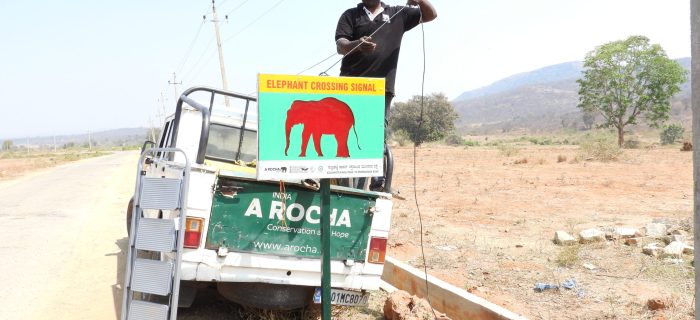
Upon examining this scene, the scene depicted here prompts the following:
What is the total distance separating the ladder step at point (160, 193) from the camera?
3898 millimetres

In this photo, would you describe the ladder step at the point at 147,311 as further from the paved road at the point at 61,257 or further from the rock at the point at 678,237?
the rock at the point at 678,237

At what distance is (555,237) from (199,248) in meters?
5.65

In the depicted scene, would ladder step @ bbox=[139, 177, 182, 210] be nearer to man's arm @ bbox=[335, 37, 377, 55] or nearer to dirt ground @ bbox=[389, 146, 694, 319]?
man's arm @ bbox=[335, 37, 377, 55]

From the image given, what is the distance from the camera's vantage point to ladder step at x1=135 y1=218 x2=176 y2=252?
390cm

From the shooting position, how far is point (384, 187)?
5086 mm

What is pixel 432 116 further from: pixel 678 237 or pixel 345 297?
pixel 345 297

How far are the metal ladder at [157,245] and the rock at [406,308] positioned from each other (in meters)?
1.91

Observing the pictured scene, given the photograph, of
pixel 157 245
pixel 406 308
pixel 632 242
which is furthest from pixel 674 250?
pixel 157 245

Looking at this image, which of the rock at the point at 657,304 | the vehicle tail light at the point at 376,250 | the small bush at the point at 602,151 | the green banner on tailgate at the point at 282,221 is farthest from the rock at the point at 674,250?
the small bush at the point at 602,151

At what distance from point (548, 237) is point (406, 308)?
176 inches

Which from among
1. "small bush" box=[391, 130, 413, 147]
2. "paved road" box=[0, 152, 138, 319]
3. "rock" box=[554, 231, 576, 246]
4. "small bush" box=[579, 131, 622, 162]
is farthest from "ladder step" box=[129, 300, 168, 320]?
"small bush" box=[391, 130, 413, 147]

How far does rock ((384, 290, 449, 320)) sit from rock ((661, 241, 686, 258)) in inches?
130

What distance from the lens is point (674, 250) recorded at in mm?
6695

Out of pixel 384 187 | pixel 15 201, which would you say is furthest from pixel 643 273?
pixel 15 201
